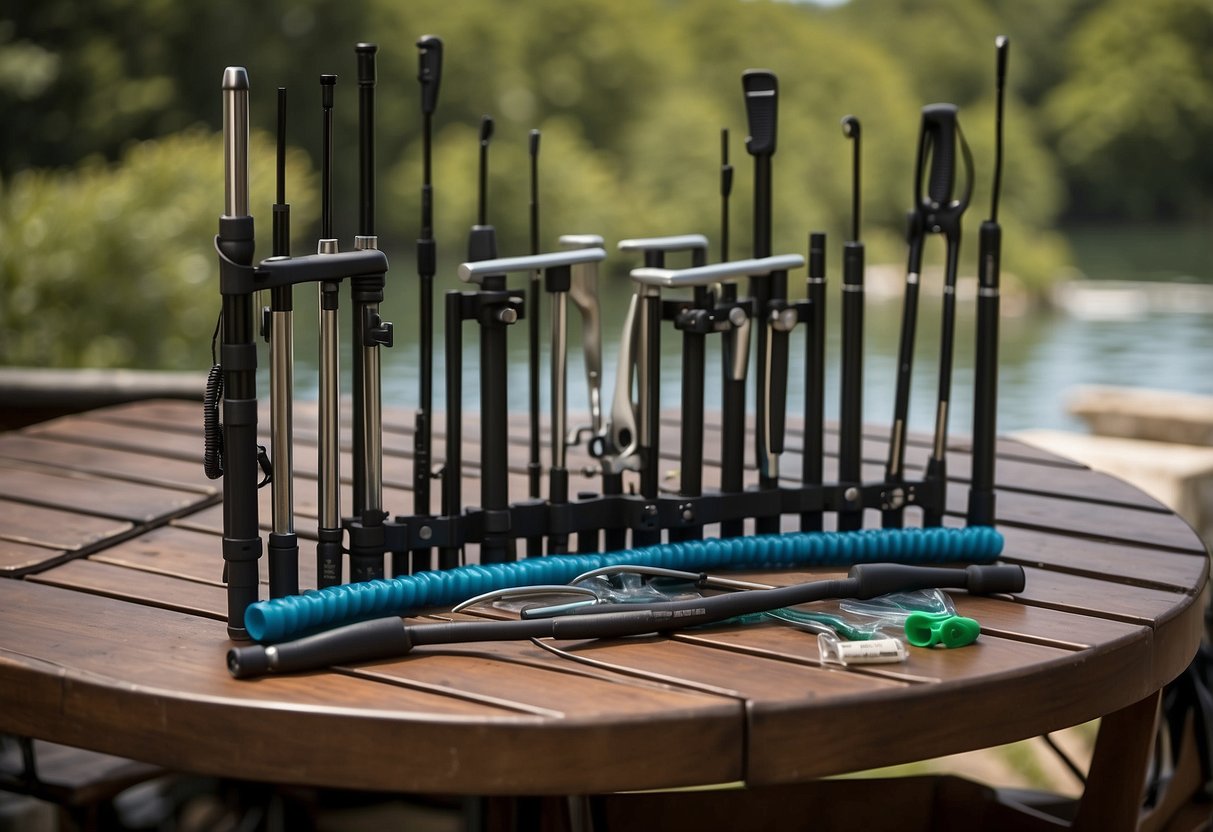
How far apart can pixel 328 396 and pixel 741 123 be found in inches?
687

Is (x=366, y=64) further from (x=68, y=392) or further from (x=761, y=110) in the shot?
(x=68, y=392)

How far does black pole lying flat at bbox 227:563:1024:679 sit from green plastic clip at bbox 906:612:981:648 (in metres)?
0.10

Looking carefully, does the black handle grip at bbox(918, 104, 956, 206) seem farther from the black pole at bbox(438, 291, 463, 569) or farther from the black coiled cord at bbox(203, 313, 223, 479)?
the black coiled cord at bbox(203, 313, 223, 479)

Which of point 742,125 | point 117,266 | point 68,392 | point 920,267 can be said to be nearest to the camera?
point 920,267

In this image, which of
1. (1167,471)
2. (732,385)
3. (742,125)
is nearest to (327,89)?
(732,385)

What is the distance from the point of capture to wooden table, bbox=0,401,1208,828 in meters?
0.97

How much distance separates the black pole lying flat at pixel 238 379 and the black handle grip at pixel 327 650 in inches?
2.7

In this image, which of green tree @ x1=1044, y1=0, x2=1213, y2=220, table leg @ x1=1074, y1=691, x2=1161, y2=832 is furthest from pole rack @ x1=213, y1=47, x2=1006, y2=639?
green tree @ x1=1044, y1=0, x2=1213, y2=220

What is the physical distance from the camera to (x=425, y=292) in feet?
4.58

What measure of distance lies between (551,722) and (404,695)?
12 centimetres

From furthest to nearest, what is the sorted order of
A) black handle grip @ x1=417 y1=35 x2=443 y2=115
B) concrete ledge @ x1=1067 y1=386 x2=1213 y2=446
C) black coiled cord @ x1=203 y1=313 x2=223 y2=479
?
concrete ledge @ x1=1067 y1=386 x2=1213 y2=446
black handle grip @ x1=417 y1=35 x2=443 y2=115
black coiled cord @ x1=203 y1=313 x2=223 y2=479

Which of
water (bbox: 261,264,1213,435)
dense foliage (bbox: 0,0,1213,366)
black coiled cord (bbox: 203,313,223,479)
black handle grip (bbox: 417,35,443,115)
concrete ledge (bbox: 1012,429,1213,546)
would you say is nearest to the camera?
black coiled cord (bbox: 203,313,223,479)

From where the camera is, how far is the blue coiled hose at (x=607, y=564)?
1.12m

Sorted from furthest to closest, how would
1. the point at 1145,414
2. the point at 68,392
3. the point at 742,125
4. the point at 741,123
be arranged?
the point at 741,123 → the point at 742,125 → the point at 1145,414 → the point at 68,392
